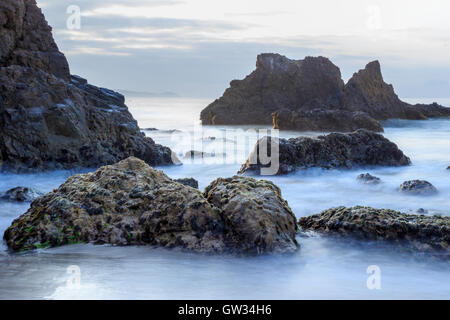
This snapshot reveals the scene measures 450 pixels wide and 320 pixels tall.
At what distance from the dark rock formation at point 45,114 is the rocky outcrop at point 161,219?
14.7 ft

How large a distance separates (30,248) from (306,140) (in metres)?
6.06

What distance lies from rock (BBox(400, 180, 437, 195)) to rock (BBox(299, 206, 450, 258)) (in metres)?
2.71

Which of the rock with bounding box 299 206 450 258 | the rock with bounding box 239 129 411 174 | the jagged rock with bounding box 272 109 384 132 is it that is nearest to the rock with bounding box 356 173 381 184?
the rock with bounding box 239 129 411 174

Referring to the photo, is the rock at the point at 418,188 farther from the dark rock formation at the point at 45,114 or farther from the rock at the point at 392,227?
the dark rock formation at the point at 45,114

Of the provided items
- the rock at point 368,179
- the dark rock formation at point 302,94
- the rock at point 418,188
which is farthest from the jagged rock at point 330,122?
the rock at point 418,188

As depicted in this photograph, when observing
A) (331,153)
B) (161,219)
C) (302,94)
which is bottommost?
(331,153)

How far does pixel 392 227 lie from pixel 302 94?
105ft

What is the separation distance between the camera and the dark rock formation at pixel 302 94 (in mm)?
33688

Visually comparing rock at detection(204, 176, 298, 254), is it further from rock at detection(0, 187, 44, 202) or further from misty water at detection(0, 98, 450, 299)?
rock at detection(0, 187, 44, 202)

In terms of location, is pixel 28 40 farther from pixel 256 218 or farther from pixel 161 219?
pixel 256 218

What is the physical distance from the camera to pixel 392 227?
4227mm

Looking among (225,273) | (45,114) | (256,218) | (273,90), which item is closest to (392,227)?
(256,218)
